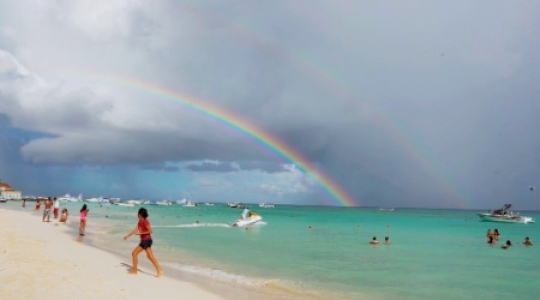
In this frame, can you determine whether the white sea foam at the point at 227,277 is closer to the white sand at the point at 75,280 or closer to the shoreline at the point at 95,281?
the shoreline at the point at 95,281

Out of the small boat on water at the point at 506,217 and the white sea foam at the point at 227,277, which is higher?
the small boat on water at the point at 506,217

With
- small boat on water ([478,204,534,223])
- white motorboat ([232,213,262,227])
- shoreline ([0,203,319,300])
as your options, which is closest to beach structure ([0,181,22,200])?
white motorboat ([232,213,262,227])

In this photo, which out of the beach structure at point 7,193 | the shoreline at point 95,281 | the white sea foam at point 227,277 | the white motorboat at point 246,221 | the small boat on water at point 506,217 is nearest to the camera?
the shoreline at point 95,281

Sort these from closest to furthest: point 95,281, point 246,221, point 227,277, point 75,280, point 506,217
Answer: point 75,280
point 95,281
point 227,277
point 246,221
point 506,217

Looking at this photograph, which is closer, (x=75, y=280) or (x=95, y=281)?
(x=75, y=280)

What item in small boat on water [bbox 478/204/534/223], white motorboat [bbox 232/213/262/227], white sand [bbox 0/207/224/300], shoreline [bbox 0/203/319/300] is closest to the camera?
white sand [bbox 0/207/224/300]

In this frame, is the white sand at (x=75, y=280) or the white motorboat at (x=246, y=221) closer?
the white sand at (x=75, y=280)

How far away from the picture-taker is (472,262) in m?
27.8

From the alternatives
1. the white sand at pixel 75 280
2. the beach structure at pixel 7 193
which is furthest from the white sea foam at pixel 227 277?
the beach structure at pixel 7 193

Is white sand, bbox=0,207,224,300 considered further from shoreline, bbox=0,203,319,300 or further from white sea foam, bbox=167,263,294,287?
white sea foam, bbox=167,263,294,287

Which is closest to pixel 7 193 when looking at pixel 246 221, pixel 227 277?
pixel 246 221

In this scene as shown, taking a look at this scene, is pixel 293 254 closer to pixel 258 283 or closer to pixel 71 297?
pixel 258 283

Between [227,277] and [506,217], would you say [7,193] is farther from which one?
[227,277]

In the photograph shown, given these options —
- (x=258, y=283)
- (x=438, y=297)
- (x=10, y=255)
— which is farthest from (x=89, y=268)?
(x=438, y=297)
